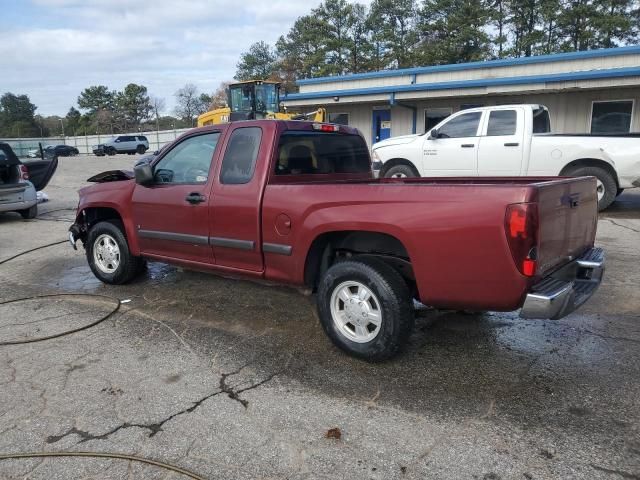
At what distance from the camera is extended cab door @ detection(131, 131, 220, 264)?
15.4 ft

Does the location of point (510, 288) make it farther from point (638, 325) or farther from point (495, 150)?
point (495, 150)

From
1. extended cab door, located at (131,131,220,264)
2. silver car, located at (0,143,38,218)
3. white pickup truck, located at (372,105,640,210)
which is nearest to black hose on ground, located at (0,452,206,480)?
extended cab door, located at (131,131,220,264)

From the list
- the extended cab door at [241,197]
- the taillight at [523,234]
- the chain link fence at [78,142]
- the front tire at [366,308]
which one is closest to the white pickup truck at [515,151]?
the extended cab door at [241,197]

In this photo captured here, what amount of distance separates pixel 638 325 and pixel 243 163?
144 inches

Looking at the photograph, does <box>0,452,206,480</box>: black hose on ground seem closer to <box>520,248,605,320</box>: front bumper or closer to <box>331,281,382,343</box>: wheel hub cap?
<box>331,281,382,343</box>: wheel hub cap

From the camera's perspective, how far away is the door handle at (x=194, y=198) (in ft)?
Answer: 15.1

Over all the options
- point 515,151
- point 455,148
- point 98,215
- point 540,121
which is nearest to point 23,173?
point 98,215

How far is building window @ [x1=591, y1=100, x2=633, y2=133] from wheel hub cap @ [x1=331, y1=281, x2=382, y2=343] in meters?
15.6

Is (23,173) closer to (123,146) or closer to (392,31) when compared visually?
(123,146)

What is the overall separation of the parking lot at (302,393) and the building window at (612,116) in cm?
1300

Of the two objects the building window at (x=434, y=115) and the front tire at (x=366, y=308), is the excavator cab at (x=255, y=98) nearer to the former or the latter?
the building window at (x=434, y=115)

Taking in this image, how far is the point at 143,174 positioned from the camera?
496 cm

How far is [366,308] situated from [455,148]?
720 centimetres

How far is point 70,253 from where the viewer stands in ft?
25.4
